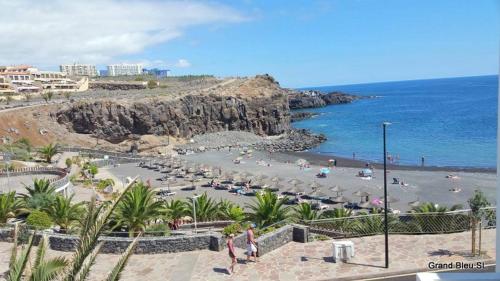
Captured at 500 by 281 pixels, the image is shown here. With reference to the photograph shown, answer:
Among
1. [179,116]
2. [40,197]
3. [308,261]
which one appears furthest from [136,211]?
[179,116]

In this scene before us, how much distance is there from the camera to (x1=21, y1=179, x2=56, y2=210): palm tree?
1984 cm

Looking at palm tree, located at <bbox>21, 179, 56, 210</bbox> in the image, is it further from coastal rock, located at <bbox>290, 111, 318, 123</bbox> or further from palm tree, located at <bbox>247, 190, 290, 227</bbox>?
coastal rock, located at <bbox>290, 111, 318, 123</bbox>

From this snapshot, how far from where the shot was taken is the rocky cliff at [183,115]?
73.0m

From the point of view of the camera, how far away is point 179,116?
3095 inches

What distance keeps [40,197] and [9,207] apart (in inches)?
58.1

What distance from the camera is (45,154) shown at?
42500 millimetres

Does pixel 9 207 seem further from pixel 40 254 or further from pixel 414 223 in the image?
pixel 414 223

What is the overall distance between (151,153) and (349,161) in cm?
2807

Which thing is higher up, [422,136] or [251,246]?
[251,246]

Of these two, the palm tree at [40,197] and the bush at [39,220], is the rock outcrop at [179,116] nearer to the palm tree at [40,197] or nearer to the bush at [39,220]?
the palm tree at [40,197]

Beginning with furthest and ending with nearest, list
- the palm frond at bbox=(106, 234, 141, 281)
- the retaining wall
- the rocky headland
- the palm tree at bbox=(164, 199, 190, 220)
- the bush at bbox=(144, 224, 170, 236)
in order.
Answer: the rocky headland < the palm tree at bbox=(164, 199, 190, 220) < the bush at bbox=(144, 224, 170, 236) < the retaining wall < the palm frond at bbox=(106, 234, 141, 281)

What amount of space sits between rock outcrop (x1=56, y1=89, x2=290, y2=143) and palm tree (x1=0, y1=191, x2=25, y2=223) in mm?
55115

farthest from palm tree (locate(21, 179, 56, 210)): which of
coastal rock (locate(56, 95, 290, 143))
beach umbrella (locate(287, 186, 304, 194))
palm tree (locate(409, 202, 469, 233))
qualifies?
coastal rock (locate(56, 95, 290, 143))

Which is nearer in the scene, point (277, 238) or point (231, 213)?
point (277, 238)
